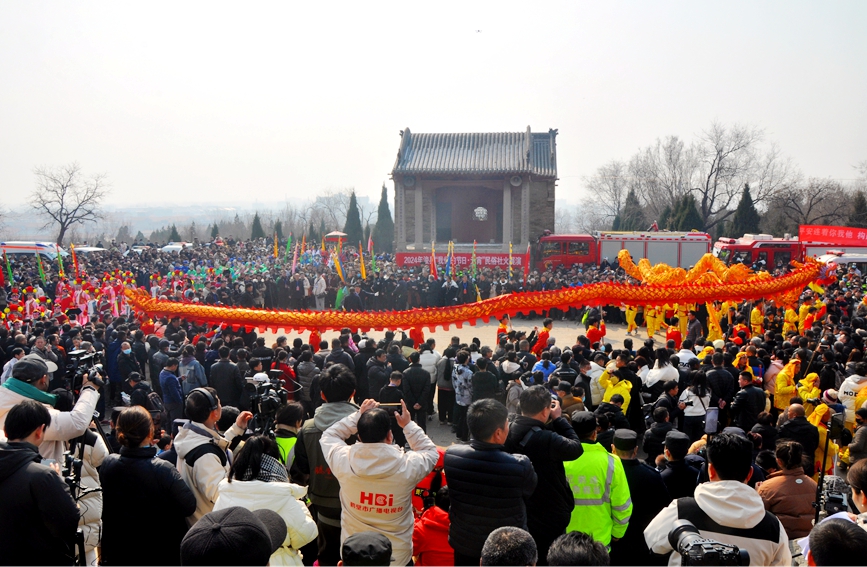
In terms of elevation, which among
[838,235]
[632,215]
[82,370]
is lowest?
[82,370]

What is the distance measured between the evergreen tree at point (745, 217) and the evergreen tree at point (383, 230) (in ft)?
69.1

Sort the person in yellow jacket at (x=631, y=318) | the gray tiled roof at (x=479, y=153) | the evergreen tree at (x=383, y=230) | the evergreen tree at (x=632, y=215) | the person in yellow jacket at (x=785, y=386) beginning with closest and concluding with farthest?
the person in yellow jacket at (x=785, y=386) < the person in yellow jacket at (x=631, y=318) < the gray tiled roof at (x=479, y=153) < the evergreen tree at (x=383, y=230) < the evergreen tree at (x=632, y=215)

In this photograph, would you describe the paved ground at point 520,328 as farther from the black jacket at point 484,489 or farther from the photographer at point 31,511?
the photographer at point 31,511

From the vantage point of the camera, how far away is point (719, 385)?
709 centimetres

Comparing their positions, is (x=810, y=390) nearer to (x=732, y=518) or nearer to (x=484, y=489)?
(x=732, y=518)

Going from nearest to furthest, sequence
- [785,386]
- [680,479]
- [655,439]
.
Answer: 1. [680,479]
2. [655,439]
3. [785,386]

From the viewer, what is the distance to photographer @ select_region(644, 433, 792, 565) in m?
2.42

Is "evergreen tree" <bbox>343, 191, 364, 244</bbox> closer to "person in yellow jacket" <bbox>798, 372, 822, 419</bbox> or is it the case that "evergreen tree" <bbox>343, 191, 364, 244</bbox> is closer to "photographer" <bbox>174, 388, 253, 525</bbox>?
"person in yellow jacket" <bbox>798, 372, 822, 419</bbox>

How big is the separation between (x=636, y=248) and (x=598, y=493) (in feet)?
73.4

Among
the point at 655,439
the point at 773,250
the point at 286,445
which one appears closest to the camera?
the point at 286,445

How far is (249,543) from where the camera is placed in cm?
196

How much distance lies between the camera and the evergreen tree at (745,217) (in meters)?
35.8

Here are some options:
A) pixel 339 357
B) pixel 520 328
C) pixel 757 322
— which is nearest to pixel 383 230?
pixel 520 328

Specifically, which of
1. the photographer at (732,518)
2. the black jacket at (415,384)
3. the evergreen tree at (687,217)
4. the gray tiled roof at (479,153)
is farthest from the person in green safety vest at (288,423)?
the evergreen tree at (687,217)
